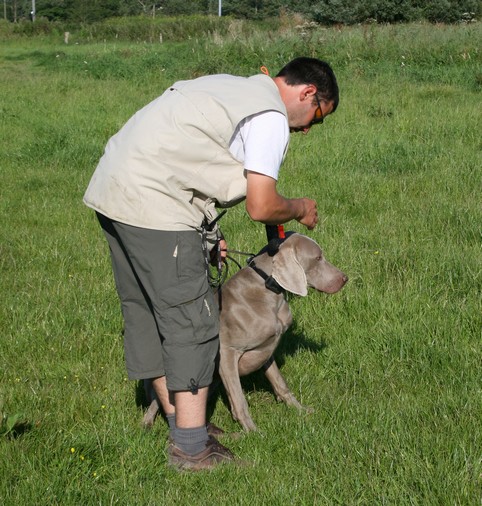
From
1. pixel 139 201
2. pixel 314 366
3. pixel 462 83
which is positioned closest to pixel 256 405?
pixel 314 366

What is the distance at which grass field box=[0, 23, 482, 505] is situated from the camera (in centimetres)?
339

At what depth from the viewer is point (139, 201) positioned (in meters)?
3.44

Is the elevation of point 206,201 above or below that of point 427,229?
above

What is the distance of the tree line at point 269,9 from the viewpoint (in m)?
38.0

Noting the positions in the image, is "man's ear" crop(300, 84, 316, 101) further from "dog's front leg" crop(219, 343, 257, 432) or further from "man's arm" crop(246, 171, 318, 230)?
"dog's front leg" crop(219, 343, 257, 432)

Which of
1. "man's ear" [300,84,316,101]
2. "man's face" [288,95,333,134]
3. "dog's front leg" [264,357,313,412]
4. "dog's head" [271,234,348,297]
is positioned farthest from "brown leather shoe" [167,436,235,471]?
"man's ear" [300,84,316,101]

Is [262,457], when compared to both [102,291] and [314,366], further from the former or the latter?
[102,291]

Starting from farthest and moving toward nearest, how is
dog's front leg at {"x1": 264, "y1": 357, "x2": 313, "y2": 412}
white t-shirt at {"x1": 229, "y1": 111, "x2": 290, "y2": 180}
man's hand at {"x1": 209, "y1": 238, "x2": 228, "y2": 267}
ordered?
dog's front leg at {"x1": 264, "y1": 357, "x2": 313, "y2": 412} < man's hand at {"x1": 209, "y1": 238, "x2": 228, "y2": 267} < white t-shirt at {"x1": 229, "y1": 111, "x2": 290, "y2": 180}

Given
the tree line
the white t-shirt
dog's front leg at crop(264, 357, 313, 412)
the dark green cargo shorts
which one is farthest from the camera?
the tree line

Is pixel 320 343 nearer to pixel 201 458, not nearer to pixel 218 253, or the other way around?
pixel 218 253

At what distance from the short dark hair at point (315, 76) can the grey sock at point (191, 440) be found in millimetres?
1658

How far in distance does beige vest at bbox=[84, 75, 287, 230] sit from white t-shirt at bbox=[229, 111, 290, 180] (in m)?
0.04

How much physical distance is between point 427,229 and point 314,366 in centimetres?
229

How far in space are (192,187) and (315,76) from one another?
2.52 feet
